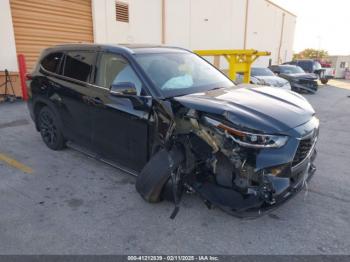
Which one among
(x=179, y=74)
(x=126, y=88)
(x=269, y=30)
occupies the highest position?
(x=269, y=30)

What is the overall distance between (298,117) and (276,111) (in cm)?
23

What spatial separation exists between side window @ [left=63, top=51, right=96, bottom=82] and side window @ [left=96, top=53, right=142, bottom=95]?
0.22 metres

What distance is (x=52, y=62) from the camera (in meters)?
4.77

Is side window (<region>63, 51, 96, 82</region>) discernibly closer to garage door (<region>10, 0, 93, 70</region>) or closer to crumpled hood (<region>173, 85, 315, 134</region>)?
crumpled hood (<region>173, 85, 315, 134</region>)

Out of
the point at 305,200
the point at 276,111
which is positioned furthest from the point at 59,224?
the point at 305,200

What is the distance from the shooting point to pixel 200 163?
295cm

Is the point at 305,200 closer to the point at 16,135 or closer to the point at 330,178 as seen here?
the point at 330,178

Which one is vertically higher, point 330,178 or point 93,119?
point 93,119

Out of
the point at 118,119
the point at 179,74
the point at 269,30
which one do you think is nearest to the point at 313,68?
the point at 269,30

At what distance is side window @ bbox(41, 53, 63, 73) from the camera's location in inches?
183

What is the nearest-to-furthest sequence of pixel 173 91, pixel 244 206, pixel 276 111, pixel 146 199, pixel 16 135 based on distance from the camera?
pixel 244 206 < pixel 276 111 < pixel 146 199 < pixel 173 91 < pixel 16 135

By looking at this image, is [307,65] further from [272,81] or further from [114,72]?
[114,72]

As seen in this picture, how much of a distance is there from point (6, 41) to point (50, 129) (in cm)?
574

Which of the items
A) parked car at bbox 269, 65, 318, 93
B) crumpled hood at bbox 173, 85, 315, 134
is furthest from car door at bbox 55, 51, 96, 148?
parked car at bbox 269, 65, 318, 93
